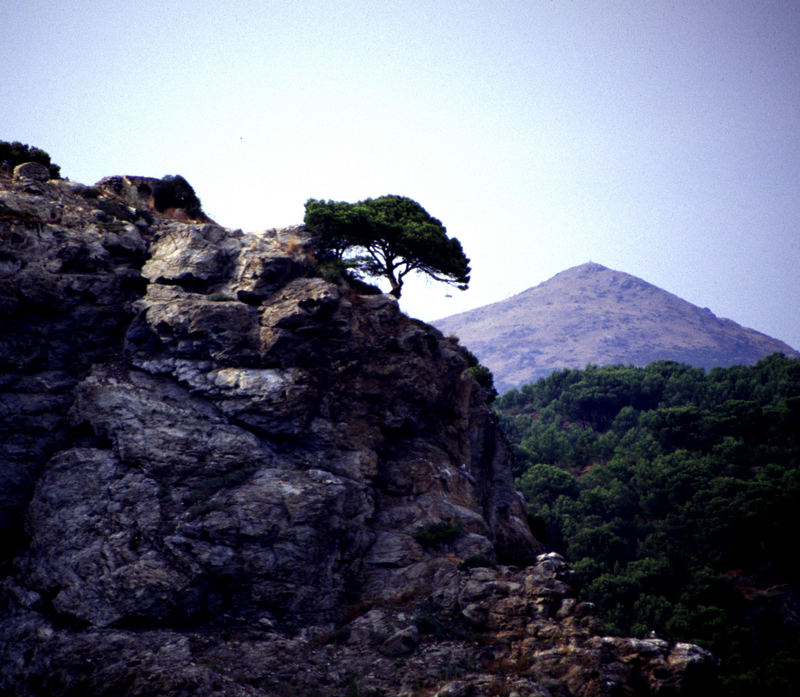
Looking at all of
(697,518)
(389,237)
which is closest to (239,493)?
(389,237)

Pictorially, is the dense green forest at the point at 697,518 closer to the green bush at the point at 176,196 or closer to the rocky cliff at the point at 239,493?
the rocky cliff at the point at 239,493

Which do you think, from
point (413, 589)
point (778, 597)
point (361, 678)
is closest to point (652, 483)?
point (778, 597)

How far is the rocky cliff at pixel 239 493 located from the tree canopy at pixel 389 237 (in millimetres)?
2995

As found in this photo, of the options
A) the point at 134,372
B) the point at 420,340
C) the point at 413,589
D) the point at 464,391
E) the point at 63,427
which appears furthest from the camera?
the point at 464,391

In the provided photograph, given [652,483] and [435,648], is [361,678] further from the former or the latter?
[652,483]

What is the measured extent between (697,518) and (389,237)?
4960 centimetres

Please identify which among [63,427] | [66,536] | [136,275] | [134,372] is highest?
[136,275]

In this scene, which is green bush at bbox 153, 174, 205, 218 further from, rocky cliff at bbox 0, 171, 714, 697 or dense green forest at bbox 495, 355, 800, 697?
dense green forest at bbox 495, 355, 800, 697

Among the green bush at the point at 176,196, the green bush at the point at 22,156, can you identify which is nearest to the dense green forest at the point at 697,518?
the green bush at the point at 176,196

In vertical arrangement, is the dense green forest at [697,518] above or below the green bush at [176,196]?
below

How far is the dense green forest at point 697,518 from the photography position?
50750 millimetres

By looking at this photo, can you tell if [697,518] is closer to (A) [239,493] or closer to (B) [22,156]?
(A) [239,493]

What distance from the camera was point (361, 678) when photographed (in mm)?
19812

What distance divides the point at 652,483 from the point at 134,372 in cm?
6666
